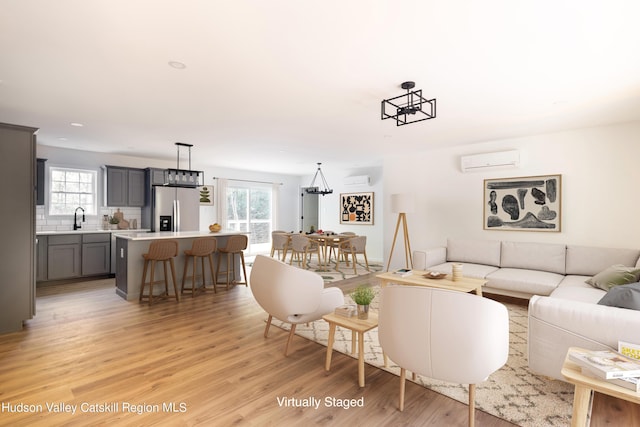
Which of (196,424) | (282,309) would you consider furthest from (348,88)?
(196,424)

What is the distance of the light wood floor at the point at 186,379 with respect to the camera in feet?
6.41

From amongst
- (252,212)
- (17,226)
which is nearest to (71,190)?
(17,226)

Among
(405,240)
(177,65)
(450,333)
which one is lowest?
(450,333)

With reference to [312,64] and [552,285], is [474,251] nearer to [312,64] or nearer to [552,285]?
[552,285]

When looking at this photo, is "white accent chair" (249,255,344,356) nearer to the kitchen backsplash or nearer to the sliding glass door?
the kitchen backsplash

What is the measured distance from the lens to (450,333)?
5.58 ft

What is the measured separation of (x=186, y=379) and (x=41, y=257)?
4777mm

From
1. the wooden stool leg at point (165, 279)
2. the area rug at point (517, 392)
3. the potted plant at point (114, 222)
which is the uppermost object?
the potted plant at point (114, 222)

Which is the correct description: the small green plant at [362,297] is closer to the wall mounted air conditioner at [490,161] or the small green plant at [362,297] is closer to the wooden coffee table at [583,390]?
the wooden coffee table at [583,390]

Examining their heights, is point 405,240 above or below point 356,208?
below

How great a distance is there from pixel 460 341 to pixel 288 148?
487 centimetres

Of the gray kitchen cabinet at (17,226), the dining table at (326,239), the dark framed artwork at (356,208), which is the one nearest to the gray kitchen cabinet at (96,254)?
the gray kitchen cabinet at (17,226)

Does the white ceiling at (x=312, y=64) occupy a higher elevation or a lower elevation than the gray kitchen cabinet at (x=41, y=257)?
higher

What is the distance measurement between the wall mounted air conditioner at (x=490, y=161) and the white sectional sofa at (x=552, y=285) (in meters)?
1.28
